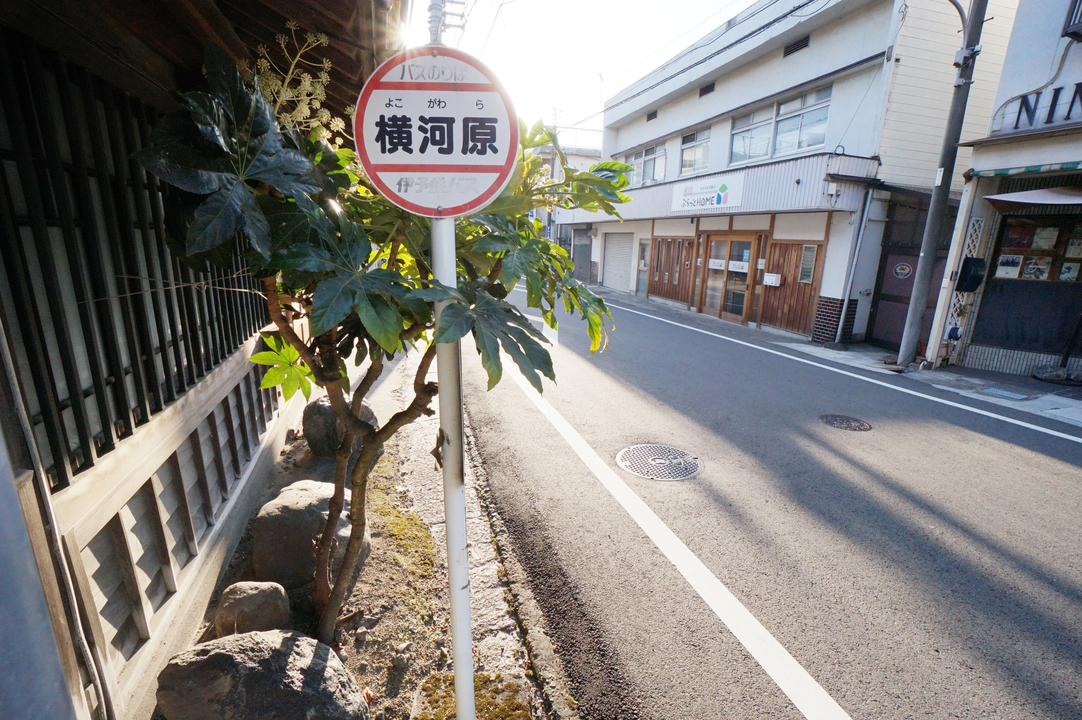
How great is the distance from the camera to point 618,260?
79.4ft

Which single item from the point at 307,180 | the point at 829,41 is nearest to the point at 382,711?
the point at 307,180

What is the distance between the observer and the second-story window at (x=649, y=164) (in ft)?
67.7

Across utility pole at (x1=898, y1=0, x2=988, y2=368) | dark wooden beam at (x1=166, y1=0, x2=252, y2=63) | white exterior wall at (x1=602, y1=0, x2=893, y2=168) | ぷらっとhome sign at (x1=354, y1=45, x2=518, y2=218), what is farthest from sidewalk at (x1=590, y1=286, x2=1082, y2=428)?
dark wooden beam at (x1=166, y1=0, x2=252, y2=63)

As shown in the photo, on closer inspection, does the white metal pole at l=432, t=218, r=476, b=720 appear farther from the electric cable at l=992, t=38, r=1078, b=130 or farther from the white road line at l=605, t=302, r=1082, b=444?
the electric cable at l=992, t=38, r=1078, b=130

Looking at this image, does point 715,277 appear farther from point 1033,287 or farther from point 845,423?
point 845,423

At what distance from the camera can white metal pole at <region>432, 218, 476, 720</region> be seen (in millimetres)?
1762

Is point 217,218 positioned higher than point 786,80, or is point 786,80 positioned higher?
point 786,80

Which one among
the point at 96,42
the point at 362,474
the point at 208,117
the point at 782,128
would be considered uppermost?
the point at 782,128

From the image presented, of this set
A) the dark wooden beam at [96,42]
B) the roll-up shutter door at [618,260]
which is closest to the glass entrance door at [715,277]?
the roll-up shutter door at [618,260]

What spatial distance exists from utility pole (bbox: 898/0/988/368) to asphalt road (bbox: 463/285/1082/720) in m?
3.13

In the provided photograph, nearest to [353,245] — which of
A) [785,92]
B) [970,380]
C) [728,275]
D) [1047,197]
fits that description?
[1047,197]

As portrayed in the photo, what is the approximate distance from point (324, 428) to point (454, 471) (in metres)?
3.32

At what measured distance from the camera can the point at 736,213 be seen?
46.6ft

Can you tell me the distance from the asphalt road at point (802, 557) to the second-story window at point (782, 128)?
29.9ft
